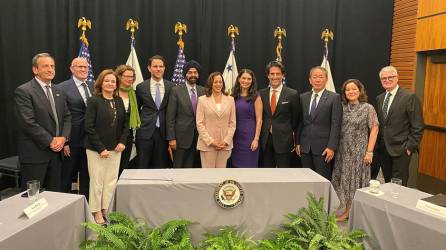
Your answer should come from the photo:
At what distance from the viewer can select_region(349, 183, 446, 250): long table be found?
6.24ft

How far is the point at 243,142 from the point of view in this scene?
12.4ft

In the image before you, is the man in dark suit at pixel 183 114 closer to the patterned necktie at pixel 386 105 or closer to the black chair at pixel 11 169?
the black chair at pixel 11 169

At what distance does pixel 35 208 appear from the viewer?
6.17ft

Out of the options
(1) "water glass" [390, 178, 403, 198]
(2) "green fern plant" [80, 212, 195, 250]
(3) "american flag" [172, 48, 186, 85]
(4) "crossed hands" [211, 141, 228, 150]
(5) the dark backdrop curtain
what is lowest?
(2) "green fern plant" [80, 212, 195, 250]

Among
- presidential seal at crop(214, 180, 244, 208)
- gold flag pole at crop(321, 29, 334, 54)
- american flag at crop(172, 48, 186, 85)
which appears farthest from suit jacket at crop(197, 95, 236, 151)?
gold flag pole at crop(321, 29, 334, 54)

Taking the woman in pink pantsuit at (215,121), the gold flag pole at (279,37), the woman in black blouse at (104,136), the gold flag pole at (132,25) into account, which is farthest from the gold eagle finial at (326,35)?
the woman in black blouse at (104,136)

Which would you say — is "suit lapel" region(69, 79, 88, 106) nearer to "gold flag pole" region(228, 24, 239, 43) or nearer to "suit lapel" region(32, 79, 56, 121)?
"suit lapel" region(32, 79, 56, 121)

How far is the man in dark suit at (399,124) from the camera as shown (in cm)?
343

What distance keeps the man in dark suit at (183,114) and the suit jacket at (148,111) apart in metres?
0.11

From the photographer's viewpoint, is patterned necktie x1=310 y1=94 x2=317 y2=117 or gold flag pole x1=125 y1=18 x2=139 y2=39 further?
gold flag pole x1=125 y1=18 x2=139 y2=39

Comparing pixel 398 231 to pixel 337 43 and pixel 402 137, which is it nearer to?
pixel 402 137

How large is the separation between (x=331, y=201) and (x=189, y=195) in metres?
1.00

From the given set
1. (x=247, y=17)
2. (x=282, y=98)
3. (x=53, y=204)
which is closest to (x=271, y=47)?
(x=247, y=17)

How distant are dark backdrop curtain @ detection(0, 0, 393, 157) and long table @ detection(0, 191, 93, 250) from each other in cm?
309
